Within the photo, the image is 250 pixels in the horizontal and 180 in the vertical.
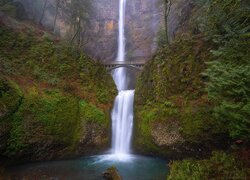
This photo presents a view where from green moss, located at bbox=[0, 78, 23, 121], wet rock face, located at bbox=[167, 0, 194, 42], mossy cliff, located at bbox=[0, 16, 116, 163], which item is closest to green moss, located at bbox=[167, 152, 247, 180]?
mossy cliff, located at bbox=[0, 16, 116, 163]

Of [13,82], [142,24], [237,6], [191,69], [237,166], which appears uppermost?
[142,24]

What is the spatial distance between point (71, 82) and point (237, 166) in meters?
13.6

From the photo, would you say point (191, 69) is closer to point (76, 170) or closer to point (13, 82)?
point (76, 170)

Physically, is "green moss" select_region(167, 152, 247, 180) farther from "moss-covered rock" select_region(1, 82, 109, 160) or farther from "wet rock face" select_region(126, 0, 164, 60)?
"wet rock face" select_region(126, 0, 164, 60)

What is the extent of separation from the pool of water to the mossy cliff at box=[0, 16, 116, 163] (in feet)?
3.38

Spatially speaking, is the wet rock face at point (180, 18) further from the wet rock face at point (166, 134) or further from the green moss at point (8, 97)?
the green moss at point (8, 97)

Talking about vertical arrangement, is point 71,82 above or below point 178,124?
above

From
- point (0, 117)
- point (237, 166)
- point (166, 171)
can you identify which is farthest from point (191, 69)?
point (0, 117)

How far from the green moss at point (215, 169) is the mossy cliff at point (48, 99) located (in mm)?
7853

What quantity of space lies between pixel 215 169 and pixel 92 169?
7.07 meters

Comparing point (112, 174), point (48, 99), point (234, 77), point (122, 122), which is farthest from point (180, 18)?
point (112, 174)

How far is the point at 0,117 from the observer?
42.3 feet

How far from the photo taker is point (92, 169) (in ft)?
44.5

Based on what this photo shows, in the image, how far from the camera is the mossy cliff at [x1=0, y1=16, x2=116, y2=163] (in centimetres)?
1386
